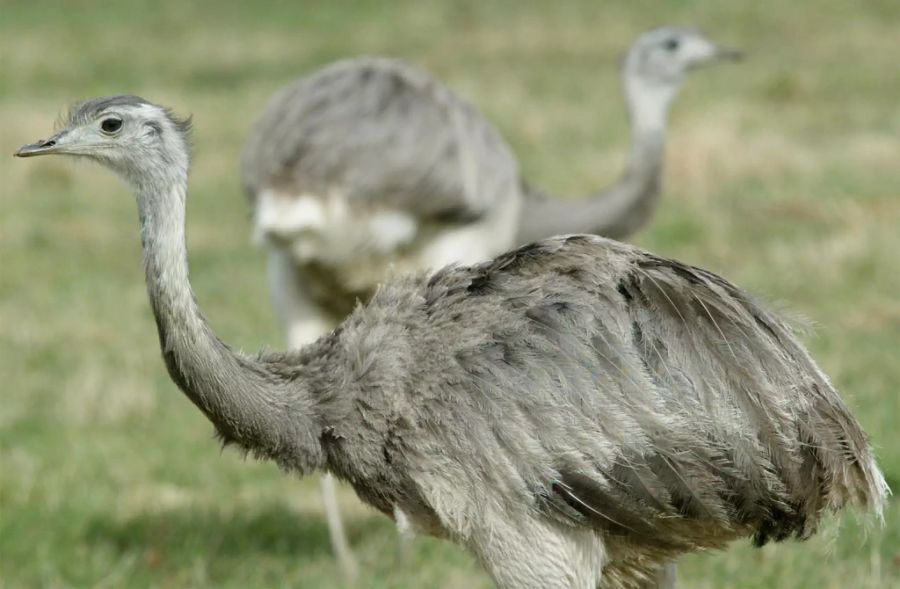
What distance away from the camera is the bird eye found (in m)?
4.25

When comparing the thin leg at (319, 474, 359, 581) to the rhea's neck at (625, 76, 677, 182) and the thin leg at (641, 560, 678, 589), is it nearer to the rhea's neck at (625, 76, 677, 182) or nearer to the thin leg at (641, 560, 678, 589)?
the thin leg at (641, 560, 678, 589)

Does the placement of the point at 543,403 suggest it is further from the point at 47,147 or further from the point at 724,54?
the point at 724,54

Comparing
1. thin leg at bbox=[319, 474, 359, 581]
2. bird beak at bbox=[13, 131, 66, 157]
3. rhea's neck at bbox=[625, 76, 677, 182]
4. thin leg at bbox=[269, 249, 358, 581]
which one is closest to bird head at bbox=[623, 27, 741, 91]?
rhea's neck at bbox=[625, 76, 677, 182]

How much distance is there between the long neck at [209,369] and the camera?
13.6ft

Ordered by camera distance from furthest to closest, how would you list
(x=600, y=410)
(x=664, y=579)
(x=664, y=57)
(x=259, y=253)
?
(x=259, y=253) → (x=664, y=57) → (x=664, y=579) → (x=600, y=410)

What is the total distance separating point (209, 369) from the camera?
4188mm

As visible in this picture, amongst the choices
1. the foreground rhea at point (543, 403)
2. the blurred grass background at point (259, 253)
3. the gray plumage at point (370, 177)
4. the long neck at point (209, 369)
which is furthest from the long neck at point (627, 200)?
the long neck at point (209, 369)

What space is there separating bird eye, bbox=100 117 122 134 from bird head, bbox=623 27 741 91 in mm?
5374

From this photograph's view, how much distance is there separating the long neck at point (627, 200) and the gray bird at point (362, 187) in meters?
0.28

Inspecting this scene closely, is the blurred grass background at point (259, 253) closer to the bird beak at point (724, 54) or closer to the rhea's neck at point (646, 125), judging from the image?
the rhea's neck at point (646, 125)

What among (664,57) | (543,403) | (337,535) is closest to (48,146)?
(543,403)

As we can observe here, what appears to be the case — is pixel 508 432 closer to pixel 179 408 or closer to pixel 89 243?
pixel 179 408

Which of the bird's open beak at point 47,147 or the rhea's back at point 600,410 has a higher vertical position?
the bird's open beak at point 47,147

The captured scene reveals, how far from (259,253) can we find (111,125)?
774 centimetres
